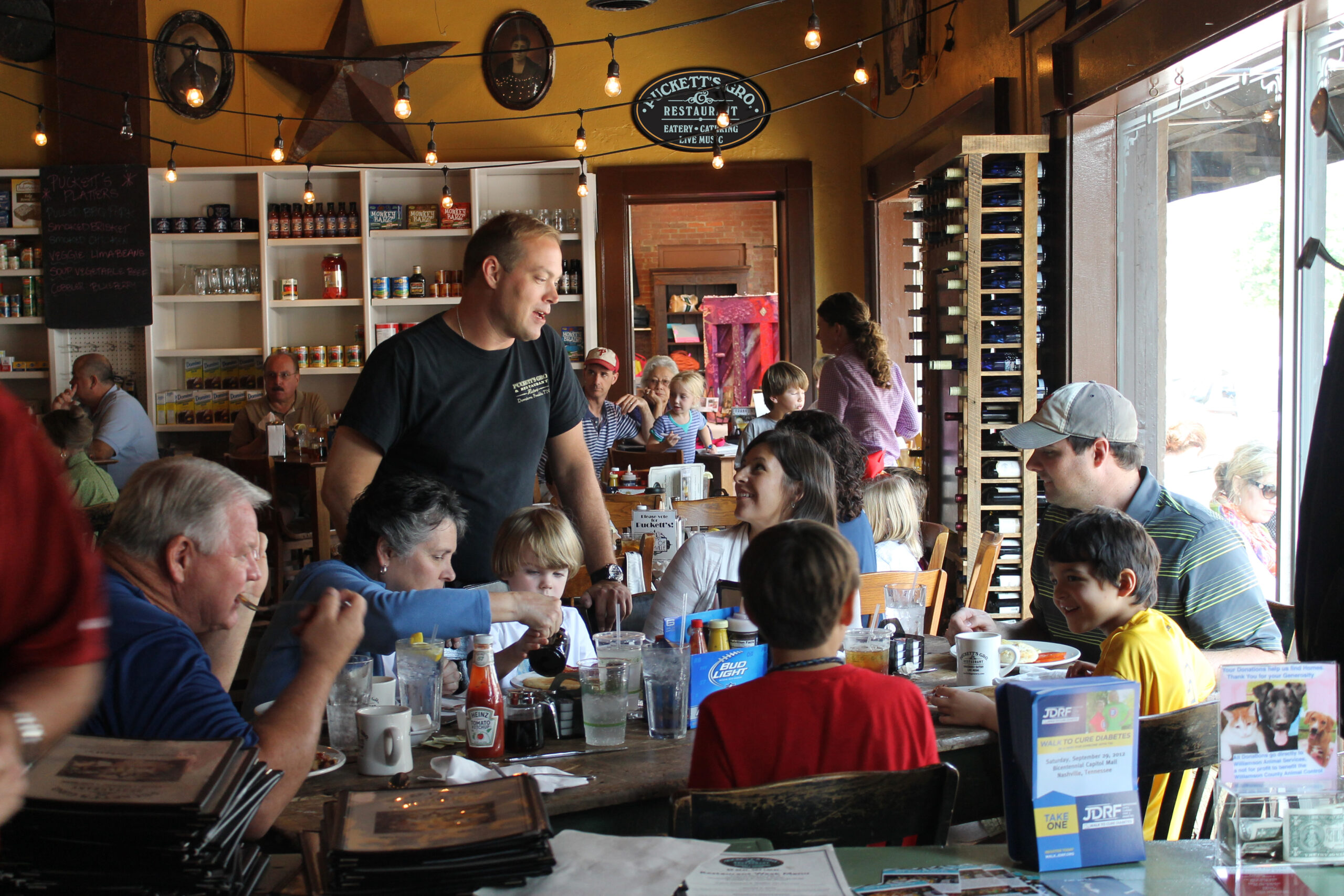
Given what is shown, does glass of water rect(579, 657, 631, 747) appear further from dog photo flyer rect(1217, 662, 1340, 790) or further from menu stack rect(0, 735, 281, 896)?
dog photo flyer rect(1217, 662, 1340, 790)

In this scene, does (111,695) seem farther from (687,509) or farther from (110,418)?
(110,418)

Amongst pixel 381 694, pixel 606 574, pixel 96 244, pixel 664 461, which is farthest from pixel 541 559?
pixel 96 244

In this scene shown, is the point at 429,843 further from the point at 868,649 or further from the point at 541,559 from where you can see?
the point at 541,559

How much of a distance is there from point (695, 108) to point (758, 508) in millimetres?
5903

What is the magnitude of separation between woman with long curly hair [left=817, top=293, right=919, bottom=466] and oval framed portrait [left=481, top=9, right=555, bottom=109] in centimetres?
348

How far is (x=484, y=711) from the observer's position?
199 centimetres

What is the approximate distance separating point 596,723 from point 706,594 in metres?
1.06

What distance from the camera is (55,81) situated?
26.6ft

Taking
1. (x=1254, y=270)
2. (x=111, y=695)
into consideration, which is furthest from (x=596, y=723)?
(x=1254, y=270)

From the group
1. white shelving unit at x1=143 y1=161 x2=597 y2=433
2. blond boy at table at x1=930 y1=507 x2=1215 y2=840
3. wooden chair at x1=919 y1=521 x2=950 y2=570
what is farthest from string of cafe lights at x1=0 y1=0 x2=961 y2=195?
blond boy at table at x1=930 y1=507 x2=1215 y2=840

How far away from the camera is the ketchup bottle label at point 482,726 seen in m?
2.00

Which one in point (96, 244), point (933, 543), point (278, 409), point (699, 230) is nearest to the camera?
point (933, 543)

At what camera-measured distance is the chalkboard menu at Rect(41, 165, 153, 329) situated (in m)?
7.91

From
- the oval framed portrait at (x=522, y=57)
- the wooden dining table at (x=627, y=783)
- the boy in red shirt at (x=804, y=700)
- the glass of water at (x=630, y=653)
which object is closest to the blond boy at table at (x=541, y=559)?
the glass of water at (x=630, y=653)
